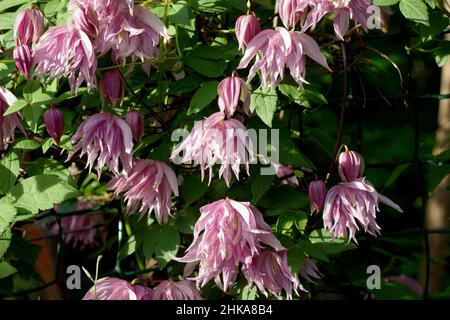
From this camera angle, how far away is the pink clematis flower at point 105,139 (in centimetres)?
114

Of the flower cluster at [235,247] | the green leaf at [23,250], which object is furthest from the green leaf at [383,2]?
the green leaf at [23,250]

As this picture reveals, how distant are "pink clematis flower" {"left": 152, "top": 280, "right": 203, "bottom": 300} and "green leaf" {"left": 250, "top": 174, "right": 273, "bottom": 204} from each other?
163mm

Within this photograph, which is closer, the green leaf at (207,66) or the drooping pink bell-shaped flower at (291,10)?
the drooping pink bell-shaped flower at (291,10)

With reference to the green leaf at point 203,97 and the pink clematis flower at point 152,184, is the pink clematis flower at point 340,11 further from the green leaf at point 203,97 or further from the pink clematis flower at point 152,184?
the pink clematis flower at point 152,184

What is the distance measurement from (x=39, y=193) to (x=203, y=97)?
274 mm

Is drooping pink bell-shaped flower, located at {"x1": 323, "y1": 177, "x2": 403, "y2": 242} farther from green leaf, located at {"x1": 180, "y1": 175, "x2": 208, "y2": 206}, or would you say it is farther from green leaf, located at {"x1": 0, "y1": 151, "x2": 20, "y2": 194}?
green leaf, located at {"x1": 0, "y1": 151, "x2": 20, "y2": 194}

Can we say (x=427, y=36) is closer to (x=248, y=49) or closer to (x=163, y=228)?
(x=248, y=49)

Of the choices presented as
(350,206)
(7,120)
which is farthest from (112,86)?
(350,206)

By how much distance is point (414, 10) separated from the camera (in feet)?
3.92

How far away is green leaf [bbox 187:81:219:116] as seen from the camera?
1183 millimetres

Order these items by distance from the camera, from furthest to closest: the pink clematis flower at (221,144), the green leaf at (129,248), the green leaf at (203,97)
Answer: the green leaf at (129,248)
the green leaf at (203,97)
the pink clematis flower at (221,144)

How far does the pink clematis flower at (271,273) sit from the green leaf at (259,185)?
0.08m

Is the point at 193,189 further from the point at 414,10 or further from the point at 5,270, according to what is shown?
the point at 414,10

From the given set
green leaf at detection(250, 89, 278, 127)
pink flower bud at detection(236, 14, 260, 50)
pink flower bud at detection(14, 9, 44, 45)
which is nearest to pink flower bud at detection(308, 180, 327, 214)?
green leaf at detection(250, 89, 278, 127)
